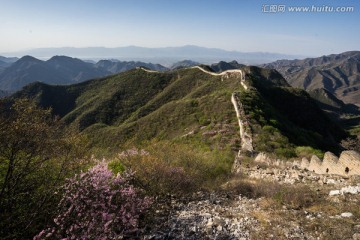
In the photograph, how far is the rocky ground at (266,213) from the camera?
8727 millimetres

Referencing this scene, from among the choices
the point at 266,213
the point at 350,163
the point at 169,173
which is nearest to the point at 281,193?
the point at 266,213

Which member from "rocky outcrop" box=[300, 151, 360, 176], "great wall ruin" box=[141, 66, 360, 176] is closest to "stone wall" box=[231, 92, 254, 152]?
"great wall ruin" box=[141, 66, 360, 176]

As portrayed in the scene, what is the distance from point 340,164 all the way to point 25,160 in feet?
37.5

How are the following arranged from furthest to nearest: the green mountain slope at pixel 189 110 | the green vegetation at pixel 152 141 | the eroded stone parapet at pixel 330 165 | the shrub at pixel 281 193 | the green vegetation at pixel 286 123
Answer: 1. the green mountain slope at pixel 189 110
2. the green vegetation at pixel 286 123
3. the eroded stone parapet at pixel 330 165
4. the shrub at pixel 281 193
5. the green vegetation at pixel 152 141

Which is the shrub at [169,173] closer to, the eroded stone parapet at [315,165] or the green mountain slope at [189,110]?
the green mountain slope at [189,110]

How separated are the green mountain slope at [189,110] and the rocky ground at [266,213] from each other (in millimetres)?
4980

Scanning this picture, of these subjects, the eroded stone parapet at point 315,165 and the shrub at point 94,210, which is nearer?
the shrub at point 94,210

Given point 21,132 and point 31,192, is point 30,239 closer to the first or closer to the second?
point 31,192

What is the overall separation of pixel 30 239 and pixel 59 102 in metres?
116

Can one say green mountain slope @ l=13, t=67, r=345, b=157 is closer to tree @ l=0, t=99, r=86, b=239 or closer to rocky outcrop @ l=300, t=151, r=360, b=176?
tree @ l=0, t=99, r=86, b=239

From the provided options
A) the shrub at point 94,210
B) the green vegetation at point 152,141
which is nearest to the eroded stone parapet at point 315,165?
the green vegetation at point 152,141

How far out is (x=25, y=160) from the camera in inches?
338

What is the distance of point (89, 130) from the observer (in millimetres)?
70500

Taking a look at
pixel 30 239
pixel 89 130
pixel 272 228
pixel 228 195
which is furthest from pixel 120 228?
Result: pixel 89 130
